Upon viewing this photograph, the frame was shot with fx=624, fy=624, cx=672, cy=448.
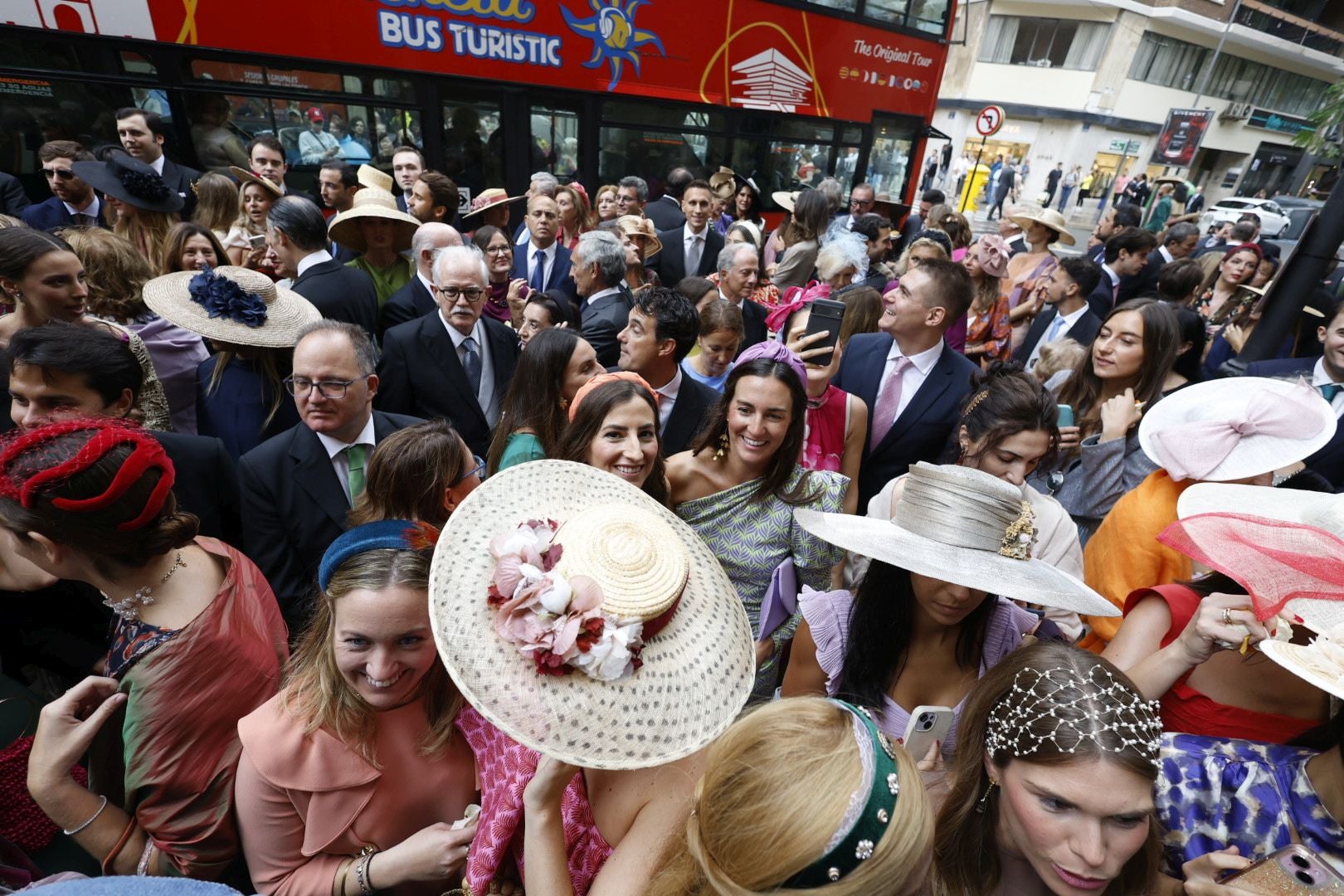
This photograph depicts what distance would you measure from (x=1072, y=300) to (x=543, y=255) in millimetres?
4716

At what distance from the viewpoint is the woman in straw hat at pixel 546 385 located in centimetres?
306

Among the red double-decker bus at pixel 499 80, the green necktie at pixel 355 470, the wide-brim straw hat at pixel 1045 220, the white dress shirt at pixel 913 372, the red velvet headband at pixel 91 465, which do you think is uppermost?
the red double-decker bus at pixel 499 80

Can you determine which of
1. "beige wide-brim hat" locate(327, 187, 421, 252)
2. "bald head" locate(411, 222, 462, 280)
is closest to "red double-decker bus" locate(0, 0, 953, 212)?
"beige wide-brim hat" locate(327, 187, 421, 252)

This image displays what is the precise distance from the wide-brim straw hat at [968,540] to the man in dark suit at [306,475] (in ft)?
6.71

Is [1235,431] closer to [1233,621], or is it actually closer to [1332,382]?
[1233,621]

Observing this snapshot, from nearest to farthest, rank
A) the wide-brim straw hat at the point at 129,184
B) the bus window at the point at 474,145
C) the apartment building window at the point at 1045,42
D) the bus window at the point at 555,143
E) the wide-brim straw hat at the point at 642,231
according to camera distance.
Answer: the wide-brim straw hat at the point at 129,184 < the wide-brim straw hat at the point at 642,231 < the bus window at the point at 474,145 < the bus window at the point at 555,143 < the apartment building window at the point at 1045,42

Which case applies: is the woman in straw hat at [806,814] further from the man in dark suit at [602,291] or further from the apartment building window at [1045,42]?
the apartment building window at [1045,42]

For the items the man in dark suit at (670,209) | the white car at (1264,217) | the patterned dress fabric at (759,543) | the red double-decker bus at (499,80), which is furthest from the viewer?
the white car at (1264,217)

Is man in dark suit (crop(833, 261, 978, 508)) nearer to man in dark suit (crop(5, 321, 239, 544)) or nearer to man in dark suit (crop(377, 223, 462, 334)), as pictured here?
man in dark suit (crop(377, 223, 462, 334))

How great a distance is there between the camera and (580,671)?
1321 mm

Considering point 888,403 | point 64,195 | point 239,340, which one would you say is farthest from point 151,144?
point 888,403

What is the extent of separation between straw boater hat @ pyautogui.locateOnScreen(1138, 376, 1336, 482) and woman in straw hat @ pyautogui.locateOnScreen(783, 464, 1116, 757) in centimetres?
88

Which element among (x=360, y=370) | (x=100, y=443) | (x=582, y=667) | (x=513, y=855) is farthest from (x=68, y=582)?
(x=582, y=667)

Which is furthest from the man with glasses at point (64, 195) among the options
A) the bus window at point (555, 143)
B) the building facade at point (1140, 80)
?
the building facade at point (1140, 80)
